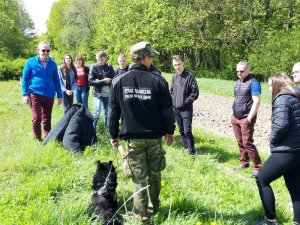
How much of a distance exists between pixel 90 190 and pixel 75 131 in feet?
6.09

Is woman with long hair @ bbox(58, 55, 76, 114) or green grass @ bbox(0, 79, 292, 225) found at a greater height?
woman with long hair @ bbox(58, 55, 76, 114)

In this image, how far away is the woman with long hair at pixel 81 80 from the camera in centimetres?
873

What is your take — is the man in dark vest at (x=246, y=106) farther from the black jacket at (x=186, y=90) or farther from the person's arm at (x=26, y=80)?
the person's arm at (x=26, y=80)

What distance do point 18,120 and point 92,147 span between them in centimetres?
466

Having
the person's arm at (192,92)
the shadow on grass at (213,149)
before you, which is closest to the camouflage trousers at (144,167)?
the person's arm at (192,92)

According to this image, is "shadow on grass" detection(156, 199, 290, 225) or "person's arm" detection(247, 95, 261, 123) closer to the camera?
"shadow on grass" detection(156, 199, 290, 225)

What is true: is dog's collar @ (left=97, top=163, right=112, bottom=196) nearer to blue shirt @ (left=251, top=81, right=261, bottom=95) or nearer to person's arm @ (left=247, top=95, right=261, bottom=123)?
person's arm @ (left=247, top=95, right=261, bottom=123)

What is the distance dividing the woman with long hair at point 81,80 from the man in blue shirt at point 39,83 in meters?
1.59

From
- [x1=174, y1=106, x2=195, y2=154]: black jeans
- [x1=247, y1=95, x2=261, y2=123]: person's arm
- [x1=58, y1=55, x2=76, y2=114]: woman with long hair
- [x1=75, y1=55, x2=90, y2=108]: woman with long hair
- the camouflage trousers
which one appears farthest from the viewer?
[x1=75, y1=55, x2=90, y2=108]: woman with long hair

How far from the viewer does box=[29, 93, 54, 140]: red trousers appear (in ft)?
22.8

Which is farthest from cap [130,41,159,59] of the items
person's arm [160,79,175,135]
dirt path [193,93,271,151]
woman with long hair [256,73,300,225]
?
dirt path [193,93,271,151]

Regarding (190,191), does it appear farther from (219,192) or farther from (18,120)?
(18,120)

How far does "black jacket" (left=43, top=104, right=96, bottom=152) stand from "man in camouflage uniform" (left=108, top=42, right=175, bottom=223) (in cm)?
243

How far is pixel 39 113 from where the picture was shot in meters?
7.04
